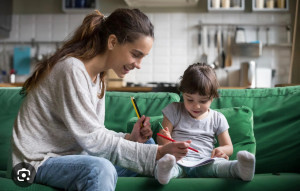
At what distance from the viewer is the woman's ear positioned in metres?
1.43

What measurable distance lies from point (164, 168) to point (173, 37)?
3.46 metres

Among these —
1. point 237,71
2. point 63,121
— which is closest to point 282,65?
point 237,71

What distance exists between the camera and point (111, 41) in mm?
1434

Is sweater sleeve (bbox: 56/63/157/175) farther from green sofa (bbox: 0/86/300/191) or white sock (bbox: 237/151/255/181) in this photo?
green sofa (bbox: 0/86/300/191)

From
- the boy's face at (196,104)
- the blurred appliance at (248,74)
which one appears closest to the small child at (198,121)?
the boy's face at (196,104)

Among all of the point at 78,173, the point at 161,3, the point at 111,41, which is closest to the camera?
the point at 78,173

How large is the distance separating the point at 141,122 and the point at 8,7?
12.4 ft

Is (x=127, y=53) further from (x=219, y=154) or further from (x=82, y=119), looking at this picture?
(x=219, y=154)

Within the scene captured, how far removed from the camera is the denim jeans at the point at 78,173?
115cm

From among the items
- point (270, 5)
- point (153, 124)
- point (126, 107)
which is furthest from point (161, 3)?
point (153, 124)

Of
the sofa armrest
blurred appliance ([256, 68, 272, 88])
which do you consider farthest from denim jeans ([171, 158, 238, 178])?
blurred appliance ([256, 68, 272, 88])

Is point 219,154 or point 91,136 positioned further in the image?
point 219,154

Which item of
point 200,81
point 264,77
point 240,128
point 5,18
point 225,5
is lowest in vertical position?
point 240,128

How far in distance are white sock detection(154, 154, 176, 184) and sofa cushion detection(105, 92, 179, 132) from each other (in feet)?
2.13
